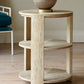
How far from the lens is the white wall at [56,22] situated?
13.7 ft

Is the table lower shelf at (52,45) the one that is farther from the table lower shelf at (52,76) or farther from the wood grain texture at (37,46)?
the table lower shelf at (52,76)

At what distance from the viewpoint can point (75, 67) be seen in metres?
3.03

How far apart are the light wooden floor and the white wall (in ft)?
0.70

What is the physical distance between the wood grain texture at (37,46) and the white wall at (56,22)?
6.38 feet

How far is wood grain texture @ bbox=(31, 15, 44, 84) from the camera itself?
2.26m

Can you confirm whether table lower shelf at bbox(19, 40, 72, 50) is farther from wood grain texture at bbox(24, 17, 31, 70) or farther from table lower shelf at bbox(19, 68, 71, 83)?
table lower shelf at bbox(19, 68, 71, 83)

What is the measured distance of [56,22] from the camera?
4250mm

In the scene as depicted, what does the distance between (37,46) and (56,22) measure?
79.3 inches

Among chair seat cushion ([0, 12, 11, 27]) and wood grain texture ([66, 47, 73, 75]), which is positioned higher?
chair seat cushion ([0, 12, 11, 27])

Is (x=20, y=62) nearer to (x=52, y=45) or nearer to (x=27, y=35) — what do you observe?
(x=27, y=35)

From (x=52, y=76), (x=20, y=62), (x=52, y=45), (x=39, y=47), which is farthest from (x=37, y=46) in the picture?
(x=20, y=62)

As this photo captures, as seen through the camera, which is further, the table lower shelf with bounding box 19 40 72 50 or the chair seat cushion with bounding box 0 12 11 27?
the chair seat cushion with bounding box 0 12 11 27

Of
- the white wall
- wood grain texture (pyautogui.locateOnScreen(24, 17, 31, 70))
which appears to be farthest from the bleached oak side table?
the white wall

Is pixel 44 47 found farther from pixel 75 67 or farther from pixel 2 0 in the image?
pixel 2 0
